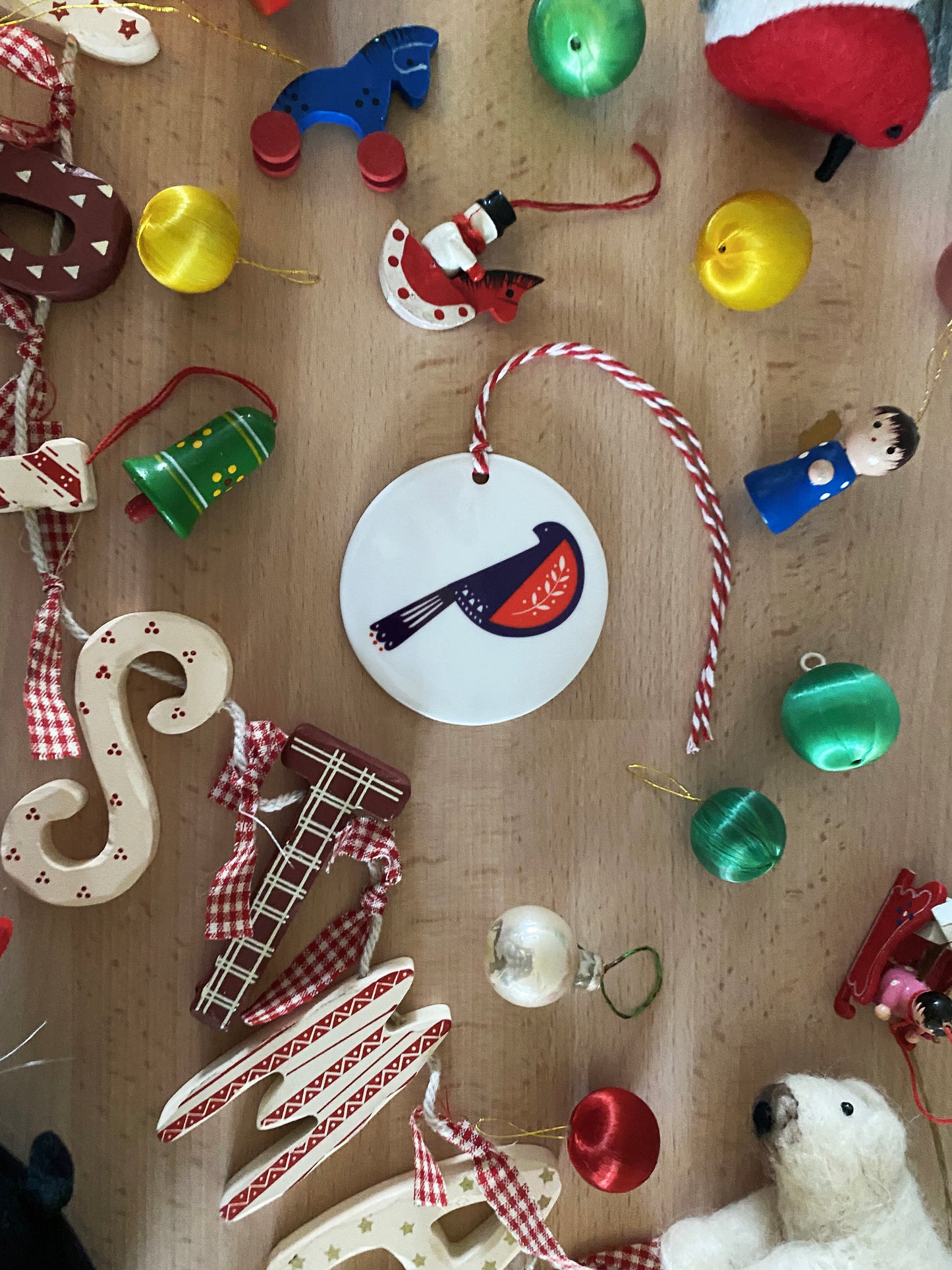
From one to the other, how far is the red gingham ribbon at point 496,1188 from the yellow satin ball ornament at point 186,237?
2.49 feet

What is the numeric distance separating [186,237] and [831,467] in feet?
1.90

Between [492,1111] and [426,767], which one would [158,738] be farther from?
[492,1111]

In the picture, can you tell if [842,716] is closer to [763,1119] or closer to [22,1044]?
[763,1119]

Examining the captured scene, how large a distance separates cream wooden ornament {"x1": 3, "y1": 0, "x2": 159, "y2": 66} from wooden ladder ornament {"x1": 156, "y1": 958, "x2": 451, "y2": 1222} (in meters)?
0.83

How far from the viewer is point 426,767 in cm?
85

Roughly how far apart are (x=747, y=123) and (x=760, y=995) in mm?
821

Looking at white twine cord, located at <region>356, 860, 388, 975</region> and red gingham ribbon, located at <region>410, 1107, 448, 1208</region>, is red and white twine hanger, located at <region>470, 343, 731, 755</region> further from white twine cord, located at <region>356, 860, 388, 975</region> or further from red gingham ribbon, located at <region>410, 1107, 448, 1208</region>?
red gingham ribbon, located at <region>410, 1107, 448, 1208</region>

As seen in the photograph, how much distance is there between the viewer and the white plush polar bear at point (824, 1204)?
786 millimetres

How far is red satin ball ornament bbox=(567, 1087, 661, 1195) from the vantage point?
31.0 inches

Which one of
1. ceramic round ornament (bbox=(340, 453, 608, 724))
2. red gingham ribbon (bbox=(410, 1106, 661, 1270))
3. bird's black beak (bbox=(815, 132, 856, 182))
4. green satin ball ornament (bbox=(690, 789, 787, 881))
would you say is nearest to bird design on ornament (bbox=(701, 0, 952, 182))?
bird's black beak (bbox=(815, 132, 856, 182))

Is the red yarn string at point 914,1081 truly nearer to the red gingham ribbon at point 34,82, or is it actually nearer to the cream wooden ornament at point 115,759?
the cream wooden ornament at point 115,759

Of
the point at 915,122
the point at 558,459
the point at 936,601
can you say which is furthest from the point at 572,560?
the point at 915,122

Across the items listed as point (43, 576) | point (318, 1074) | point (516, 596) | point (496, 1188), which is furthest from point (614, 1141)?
point (43, 576)

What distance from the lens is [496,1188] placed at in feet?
2.66
